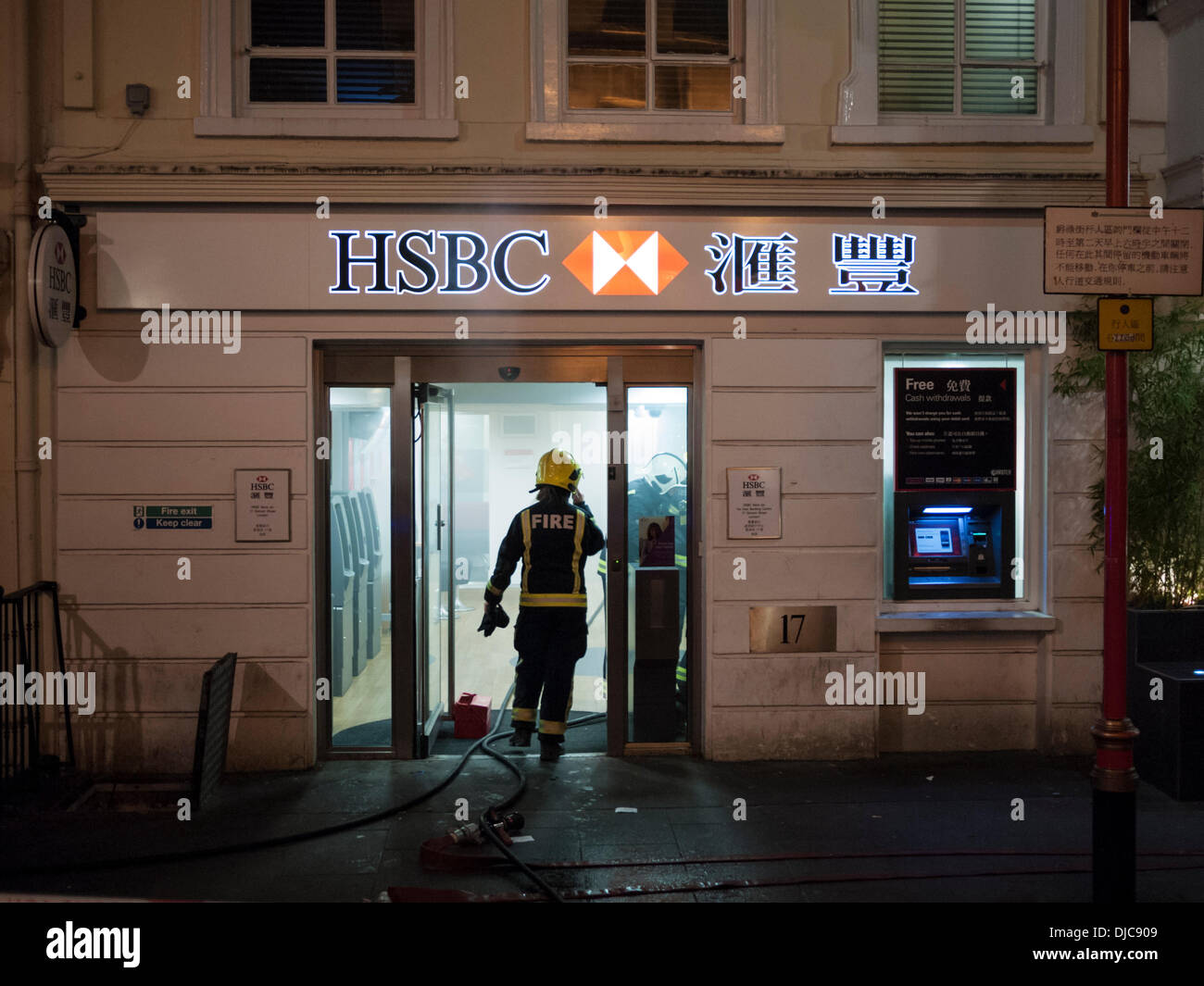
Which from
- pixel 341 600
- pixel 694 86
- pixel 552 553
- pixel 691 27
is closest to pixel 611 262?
pixel 694 86

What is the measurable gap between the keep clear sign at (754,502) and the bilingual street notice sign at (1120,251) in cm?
255

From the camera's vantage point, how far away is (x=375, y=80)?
22.2 feet

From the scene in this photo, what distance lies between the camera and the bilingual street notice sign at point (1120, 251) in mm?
4520

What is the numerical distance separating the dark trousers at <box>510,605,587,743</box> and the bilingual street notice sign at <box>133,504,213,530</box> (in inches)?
91.5

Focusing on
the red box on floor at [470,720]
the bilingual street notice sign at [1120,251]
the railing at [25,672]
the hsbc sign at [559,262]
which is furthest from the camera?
the red box on floor at [470,720]

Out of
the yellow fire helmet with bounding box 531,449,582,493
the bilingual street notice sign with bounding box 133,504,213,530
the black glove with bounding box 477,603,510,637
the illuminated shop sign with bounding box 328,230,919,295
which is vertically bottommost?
the black glove with bounding box 477,603,510,637

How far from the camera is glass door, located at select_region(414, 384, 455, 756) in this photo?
272 inches

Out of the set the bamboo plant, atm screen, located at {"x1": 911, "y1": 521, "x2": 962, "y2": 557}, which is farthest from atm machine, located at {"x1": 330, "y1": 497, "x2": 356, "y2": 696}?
the bamboo plant

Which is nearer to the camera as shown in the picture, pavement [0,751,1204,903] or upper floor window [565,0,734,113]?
pavement [0,751,1204,903]

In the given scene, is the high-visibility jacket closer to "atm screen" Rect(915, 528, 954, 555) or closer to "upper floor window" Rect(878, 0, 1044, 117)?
"atm screen" Rect(915, 528, 954, 555)

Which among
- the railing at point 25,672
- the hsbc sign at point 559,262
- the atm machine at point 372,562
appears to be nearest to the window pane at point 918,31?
the hsbc sign at point 559,262

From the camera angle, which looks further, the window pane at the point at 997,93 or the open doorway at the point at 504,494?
the open doorway at the point at 504,494

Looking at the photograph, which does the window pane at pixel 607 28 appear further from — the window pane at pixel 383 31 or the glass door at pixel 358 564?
the glass door at pixel 358 564

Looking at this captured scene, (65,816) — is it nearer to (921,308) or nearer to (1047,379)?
(921,308)
